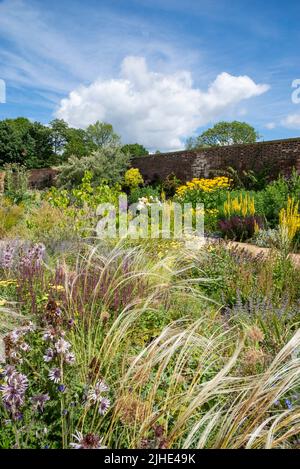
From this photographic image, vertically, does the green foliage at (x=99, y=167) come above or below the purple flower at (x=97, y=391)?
above

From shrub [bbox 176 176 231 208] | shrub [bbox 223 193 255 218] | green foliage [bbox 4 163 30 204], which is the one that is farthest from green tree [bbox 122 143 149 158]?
shrub [bbox 223 193 255 218]

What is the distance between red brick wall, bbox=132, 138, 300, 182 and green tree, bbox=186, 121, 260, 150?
924 inches

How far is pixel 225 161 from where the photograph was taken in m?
14.6

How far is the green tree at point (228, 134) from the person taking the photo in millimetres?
39719

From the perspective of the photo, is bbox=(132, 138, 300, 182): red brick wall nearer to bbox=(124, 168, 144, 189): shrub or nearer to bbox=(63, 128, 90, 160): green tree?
bbox=(124, 168, 144, 189): shrub

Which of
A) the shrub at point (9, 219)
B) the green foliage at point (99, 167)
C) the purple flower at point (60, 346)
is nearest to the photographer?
the purple flower at point (60, 346)

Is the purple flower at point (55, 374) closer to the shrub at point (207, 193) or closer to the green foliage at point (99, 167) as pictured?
the shrub at point (207, 193)

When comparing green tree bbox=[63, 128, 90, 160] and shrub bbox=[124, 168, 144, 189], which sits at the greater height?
green tree bbox=[63, 128, 90, 160]

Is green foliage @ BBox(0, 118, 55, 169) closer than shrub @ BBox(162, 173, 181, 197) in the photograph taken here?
No

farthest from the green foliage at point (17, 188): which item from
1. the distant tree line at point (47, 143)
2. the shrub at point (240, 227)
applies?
the distant tree line at point (47, 143)

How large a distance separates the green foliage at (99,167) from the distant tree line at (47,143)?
32.2 ft

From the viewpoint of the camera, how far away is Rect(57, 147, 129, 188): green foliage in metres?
17.4

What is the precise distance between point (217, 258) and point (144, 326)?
1.52m
